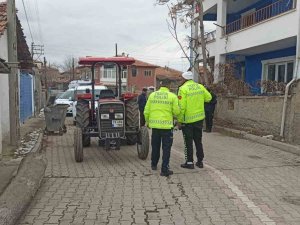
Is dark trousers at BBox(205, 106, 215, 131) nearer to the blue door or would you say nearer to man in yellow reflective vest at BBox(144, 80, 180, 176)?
man in yellow reflective vest at BBox(144, 80, 180, 176)

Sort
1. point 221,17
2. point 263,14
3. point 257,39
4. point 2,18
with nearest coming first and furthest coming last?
point 2,18 → point 257,39 → point 263,14 → point 221,17

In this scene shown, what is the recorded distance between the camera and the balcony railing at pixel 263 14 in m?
17.5

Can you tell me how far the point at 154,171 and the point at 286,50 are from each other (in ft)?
42.1

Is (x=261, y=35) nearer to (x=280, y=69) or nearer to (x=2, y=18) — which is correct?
(x=280, y=69)

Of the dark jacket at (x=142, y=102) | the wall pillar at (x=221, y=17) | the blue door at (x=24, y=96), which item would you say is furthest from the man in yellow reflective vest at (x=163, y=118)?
the wall pillar at (x=221, y=17)

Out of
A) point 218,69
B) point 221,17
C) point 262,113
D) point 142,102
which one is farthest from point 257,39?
point 142,102

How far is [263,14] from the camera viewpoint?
2025cm

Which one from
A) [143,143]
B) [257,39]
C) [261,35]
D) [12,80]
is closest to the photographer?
[143,143]

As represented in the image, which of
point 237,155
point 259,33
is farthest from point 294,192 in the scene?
point 259,33

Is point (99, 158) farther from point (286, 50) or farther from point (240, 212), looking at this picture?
point (286, 50)

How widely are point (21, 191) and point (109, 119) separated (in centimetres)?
360

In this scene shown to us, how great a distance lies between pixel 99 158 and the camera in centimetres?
984

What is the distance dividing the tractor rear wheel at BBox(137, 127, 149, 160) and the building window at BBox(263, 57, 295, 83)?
36.1 feet

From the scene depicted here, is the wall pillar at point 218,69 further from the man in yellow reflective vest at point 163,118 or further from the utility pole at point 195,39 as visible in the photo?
the man in yellow reflective vest at point 163,118
